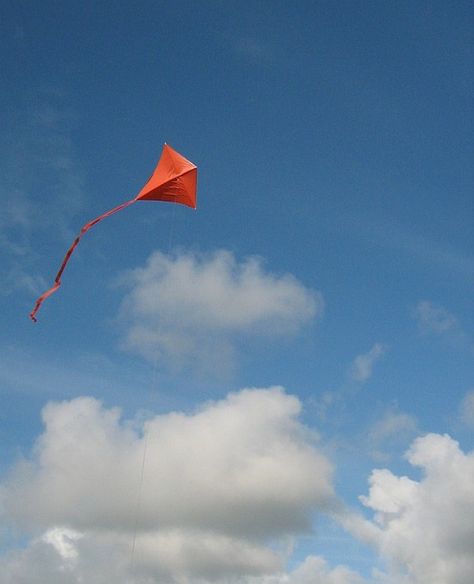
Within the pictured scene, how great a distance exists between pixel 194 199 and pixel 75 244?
9393mm

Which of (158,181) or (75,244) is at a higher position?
(158,181)

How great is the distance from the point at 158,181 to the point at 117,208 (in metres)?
3.93

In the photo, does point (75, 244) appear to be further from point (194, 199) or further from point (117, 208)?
point (194, 199)

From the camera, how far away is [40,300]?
125 ft

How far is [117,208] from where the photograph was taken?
131ft

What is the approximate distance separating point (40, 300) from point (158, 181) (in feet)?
39.7

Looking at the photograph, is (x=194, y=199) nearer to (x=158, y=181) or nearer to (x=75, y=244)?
(x=158, y=181)

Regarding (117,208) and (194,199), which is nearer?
(117,208)

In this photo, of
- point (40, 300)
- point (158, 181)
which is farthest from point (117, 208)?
point (40, 300)

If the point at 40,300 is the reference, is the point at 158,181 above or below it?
above

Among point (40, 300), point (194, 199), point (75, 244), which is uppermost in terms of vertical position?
point (194, 199)

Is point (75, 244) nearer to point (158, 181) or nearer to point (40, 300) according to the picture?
point (40, 300)

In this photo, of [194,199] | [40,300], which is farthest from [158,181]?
[40,300]

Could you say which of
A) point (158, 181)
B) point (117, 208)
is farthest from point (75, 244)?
point (158, 181)
